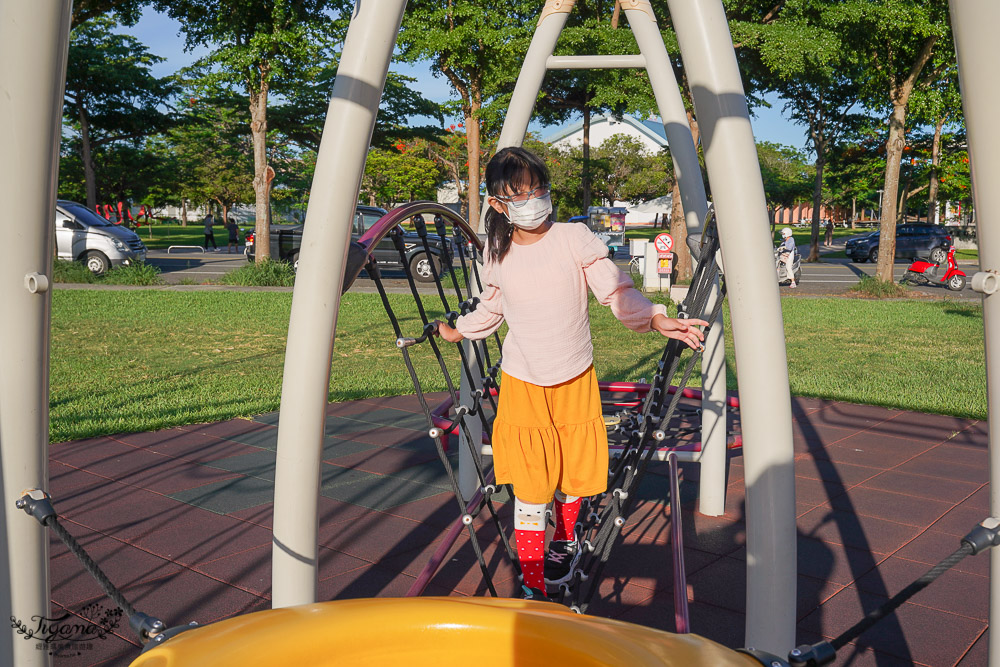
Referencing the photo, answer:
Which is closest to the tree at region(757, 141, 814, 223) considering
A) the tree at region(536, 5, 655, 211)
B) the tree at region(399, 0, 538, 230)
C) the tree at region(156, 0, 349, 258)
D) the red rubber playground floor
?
the tree at region(536, 5, 655, 211)

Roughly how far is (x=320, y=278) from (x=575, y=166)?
43.4m

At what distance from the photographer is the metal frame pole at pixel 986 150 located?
1.31 metres

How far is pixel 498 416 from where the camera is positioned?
2.64 m

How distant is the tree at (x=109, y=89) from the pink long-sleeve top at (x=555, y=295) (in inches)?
912

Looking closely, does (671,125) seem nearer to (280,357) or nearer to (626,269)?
(280,357)

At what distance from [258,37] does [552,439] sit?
14.2 metres

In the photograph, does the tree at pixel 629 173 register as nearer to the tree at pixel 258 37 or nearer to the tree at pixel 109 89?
the tree at pixel 109 89

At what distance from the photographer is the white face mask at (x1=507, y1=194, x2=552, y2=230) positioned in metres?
2.48

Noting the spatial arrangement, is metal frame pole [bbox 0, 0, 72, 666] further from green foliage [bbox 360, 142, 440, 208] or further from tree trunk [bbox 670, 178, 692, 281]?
green foliage [bbox 360, 142, 440, 208]

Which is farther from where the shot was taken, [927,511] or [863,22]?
[863,22]

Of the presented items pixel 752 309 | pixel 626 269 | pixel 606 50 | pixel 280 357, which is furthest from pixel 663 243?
pixel 752 309

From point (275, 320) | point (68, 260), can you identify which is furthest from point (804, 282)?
point (68, 260)

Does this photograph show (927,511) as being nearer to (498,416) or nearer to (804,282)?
(498,416)

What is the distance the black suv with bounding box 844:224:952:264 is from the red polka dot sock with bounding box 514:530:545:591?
27.0m
